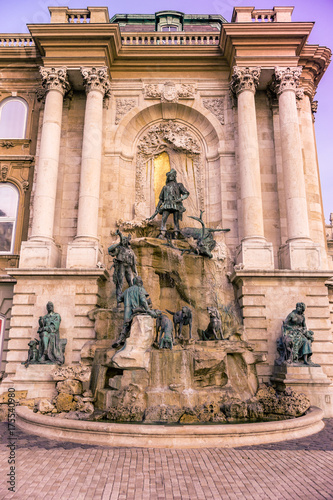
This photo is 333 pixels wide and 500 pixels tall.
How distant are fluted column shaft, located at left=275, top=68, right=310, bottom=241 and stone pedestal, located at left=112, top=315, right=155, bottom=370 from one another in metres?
7.90

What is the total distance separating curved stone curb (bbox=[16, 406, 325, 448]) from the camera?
8.02 meters

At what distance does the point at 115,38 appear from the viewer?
18.4 m

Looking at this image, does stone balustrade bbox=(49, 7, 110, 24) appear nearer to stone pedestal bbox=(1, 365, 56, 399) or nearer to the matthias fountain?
the matthias fountain

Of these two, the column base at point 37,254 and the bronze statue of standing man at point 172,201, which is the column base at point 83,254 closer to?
the column base at point 37,254

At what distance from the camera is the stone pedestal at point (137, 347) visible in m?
10.6

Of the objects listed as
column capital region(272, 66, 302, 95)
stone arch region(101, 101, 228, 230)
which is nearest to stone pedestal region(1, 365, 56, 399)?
stone arch region(101, 101, 228, 230)

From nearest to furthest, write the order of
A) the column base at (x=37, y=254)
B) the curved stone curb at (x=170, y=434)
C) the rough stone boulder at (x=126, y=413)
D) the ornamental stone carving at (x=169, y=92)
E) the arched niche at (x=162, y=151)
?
the curved stone curb at (x=170, y=434), the rough stone boulder at (x=126, y=413), the column base at (x=37, y=254), the arched niche at (x=162, y=151), the ornamental stone carving at (x=169, y=92)

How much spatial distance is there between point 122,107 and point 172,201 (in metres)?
5.71

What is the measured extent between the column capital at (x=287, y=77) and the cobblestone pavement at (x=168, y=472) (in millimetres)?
15001

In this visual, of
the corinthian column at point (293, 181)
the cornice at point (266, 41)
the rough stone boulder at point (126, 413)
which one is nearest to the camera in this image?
the rough stone boulder at point (126, 413)

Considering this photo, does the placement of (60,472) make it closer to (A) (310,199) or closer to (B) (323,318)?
(B) (323,318)

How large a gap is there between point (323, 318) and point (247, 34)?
1290cm

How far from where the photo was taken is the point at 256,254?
624 inches

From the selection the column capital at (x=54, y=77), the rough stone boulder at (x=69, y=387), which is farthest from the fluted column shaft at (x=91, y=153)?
the rough stone boulder at (x=69, y=387)
